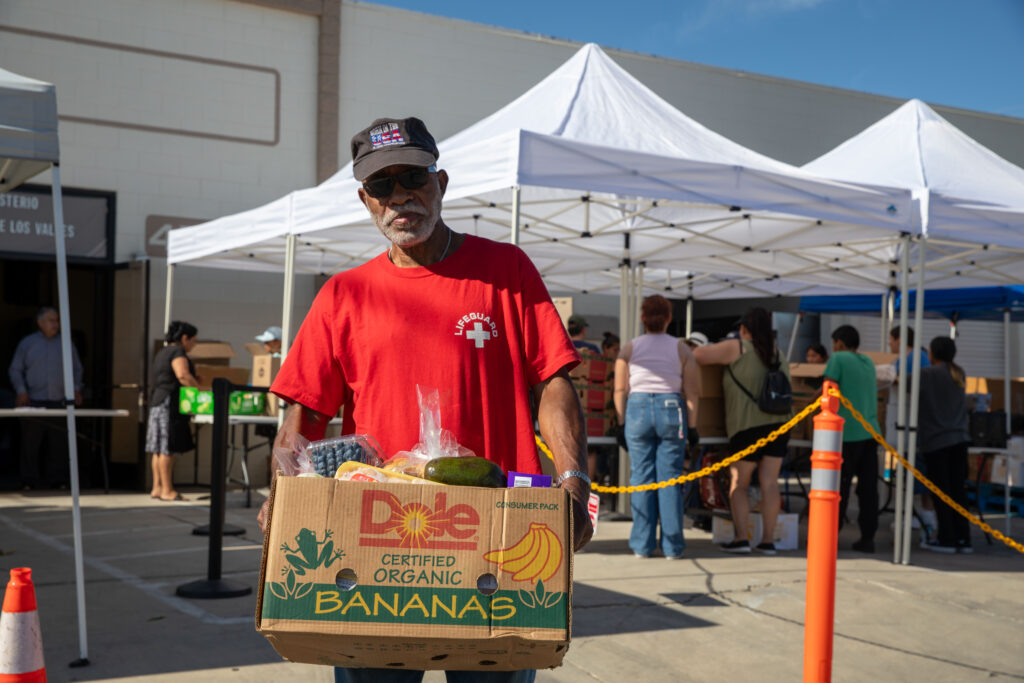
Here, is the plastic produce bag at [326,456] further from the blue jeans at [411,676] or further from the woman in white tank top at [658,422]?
the woman in white tank top at [658,422]

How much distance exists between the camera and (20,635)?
2756 mm

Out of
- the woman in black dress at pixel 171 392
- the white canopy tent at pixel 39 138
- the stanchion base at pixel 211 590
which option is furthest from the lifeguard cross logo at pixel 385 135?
the woman in black dress at pixel 171 392

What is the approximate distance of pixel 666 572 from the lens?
22.8 feet

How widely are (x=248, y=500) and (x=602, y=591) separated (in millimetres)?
5498

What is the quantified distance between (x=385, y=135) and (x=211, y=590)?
14.9 feet

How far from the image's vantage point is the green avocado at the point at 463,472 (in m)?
1.79

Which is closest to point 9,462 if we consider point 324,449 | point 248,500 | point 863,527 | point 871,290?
point 248,500

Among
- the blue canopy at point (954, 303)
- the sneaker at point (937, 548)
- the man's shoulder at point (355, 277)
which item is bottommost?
the sneaker at point (937, 548)

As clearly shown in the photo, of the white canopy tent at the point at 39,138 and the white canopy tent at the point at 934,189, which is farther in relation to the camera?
the white canopy tent at the point at 934,189

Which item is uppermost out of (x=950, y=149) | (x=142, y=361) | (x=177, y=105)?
(x=177, y=105)

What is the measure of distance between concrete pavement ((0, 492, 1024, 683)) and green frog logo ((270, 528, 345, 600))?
9.61ft

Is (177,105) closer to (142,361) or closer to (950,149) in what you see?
(142,361)

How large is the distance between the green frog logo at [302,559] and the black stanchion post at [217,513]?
14.4 feet

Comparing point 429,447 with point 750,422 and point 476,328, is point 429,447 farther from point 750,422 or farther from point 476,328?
point 750,422
